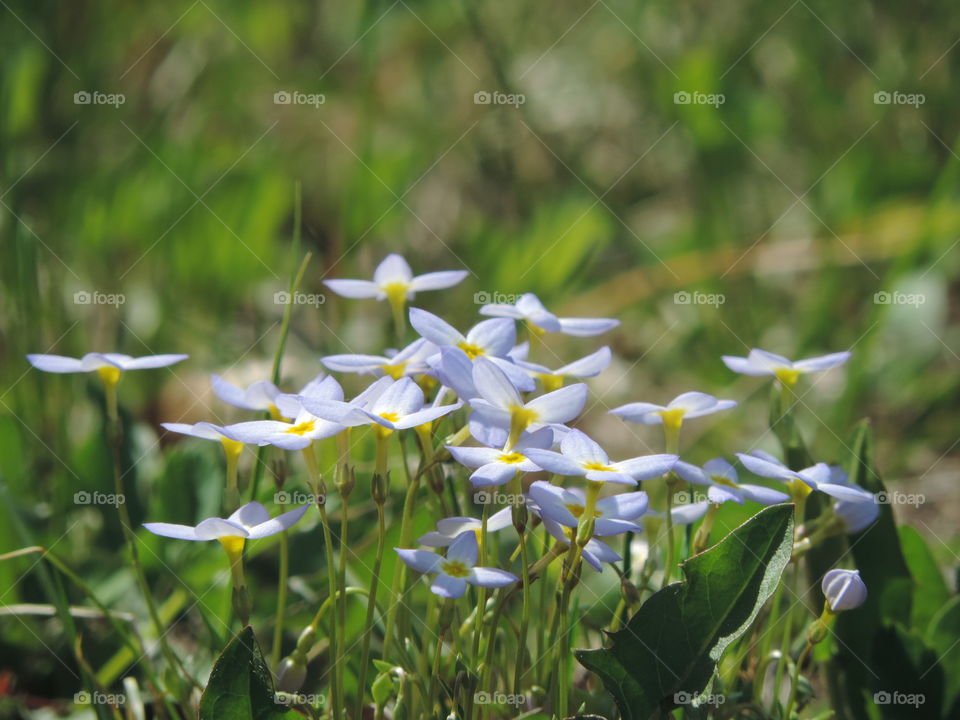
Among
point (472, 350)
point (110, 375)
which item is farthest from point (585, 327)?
point (110, 375)

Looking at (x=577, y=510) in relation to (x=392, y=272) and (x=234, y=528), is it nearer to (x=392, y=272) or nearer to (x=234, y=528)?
(x=234, y=528)

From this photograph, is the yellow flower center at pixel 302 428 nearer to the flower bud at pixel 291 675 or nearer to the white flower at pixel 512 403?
the white flower at pixel 512 403

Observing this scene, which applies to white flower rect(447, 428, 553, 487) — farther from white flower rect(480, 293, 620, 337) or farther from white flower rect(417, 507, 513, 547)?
white flower rect(480, 293, 620, 337)

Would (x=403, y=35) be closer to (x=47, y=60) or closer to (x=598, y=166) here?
(x=598, y=166)

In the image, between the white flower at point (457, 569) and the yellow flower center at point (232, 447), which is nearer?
the white flower at point (457, 569)

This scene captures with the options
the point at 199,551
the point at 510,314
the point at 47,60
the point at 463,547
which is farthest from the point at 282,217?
the point at 463,547

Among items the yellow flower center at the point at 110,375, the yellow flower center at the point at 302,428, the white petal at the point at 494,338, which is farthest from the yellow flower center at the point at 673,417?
the yellow flower center at the point at 110,375

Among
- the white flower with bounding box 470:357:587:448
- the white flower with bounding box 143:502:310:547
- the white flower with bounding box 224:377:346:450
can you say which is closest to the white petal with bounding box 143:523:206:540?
the white flower with bounding box 143:502:310:547
